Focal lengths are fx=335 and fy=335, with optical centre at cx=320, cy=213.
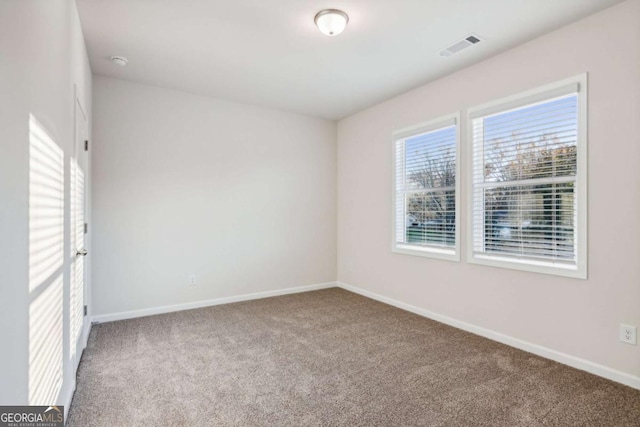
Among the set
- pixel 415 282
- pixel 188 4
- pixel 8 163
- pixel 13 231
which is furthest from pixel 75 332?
pixel 415 282

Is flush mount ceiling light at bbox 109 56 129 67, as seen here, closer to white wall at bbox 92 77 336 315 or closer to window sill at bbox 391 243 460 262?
white wall at bbox 92 77 336 315

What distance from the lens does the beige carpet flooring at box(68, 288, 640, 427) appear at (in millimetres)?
2037

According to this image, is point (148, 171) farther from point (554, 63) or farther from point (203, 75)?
point (554, 63)

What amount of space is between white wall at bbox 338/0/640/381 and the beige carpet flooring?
27cm

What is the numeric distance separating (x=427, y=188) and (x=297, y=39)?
7.30 ft

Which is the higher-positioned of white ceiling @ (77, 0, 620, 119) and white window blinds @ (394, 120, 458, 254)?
white ceiling @ (77, 0, 620, 119)

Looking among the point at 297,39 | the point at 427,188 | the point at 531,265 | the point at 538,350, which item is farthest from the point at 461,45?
the point at 538,350

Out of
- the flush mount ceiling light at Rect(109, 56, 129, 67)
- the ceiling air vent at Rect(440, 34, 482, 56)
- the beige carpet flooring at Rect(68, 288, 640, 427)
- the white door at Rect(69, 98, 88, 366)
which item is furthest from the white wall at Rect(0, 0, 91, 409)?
the ceiling air vent at Rect(440, 34, 482, 56)

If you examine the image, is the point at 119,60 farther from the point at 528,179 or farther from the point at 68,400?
the point at 528,179

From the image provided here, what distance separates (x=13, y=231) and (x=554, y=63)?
145 inches

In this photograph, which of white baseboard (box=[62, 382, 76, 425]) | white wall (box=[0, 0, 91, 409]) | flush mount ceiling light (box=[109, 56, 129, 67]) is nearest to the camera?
white wall (box=[0, 0, 91, 409])

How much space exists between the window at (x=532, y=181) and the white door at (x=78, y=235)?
11.5 ft

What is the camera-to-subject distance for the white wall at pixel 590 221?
→ 240cm

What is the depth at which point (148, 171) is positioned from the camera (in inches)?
156
